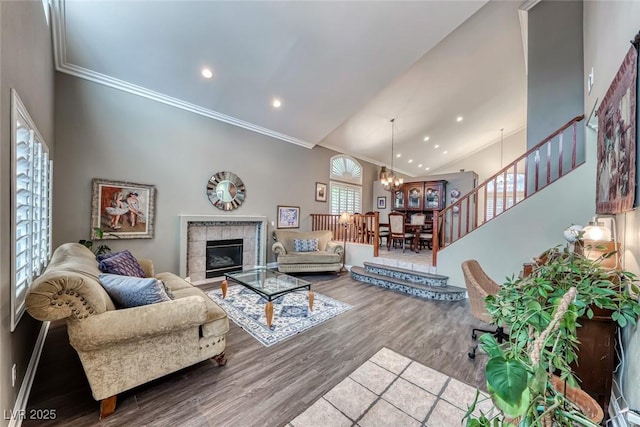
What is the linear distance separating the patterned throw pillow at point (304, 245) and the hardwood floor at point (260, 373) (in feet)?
8.51

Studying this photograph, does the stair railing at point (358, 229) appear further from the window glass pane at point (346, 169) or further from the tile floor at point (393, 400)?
the tile floor at point (393, 400)

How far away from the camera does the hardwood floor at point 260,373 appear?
1.77m

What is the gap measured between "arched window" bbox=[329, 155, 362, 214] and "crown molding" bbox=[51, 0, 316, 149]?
2.61 metres

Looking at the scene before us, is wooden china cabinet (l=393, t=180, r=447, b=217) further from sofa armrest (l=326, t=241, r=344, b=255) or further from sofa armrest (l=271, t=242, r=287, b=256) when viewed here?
sofa armrest (l=271, t=242, r=287, b=256)

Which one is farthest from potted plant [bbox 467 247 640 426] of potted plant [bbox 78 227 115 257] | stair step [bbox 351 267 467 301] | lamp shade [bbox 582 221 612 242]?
potted plant [bbox 78 227 115 257]

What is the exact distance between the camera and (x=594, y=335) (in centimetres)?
166

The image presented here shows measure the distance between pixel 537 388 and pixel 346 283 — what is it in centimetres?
444

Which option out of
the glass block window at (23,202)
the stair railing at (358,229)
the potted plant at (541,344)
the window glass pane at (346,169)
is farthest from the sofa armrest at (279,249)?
the potted plant at (541,344)

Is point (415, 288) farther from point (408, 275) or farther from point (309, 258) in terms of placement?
point (309, 258)

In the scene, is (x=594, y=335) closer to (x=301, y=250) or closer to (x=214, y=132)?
(x=301, y=250)

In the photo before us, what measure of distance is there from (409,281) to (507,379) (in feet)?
14.0

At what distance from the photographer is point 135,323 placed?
69.4 inches

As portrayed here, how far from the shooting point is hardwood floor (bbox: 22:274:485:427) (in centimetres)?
177

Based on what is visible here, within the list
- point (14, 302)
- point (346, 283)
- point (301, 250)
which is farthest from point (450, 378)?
point (301, 250)
